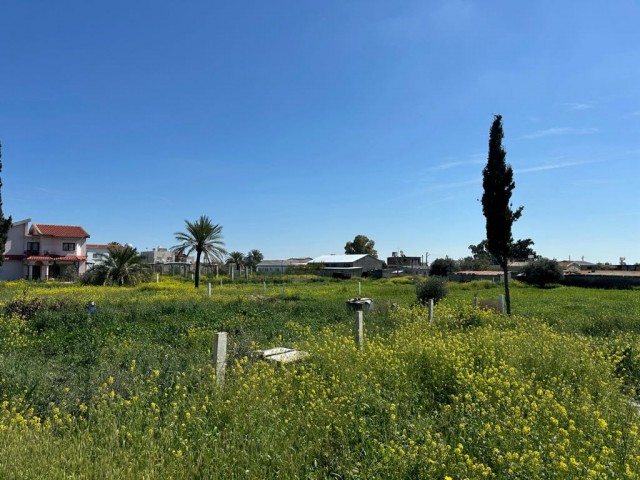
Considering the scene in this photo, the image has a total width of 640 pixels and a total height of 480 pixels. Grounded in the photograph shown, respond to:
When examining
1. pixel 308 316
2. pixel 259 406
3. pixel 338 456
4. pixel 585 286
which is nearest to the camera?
pixel 338 456

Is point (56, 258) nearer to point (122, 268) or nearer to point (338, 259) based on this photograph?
point (122, 268)

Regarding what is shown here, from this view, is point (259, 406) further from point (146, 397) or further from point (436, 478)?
point (436, 478)

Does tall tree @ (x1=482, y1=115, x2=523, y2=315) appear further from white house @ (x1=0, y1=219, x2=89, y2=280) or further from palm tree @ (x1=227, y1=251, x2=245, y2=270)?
palm tree @ (x1=227, y1=251, x2=245, y2=270)

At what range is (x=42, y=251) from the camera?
51.8 m

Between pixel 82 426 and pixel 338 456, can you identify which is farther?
pixel 82 426

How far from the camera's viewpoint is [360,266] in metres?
80.2

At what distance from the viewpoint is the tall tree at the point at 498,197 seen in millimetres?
17625

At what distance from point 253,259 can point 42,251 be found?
147 ft

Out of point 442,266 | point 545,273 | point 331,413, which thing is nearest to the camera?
point 331,413

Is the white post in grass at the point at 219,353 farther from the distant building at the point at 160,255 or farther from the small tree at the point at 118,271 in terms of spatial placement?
the distant building at the point at 160,255

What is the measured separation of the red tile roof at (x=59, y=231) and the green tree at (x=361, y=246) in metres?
65.4

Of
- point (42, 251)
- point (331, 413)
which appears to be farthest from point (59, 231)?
point (331, 413)

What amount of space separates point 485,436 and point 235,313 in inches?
480

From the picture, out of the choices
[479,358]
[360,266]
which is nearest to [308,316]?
[479,358]
